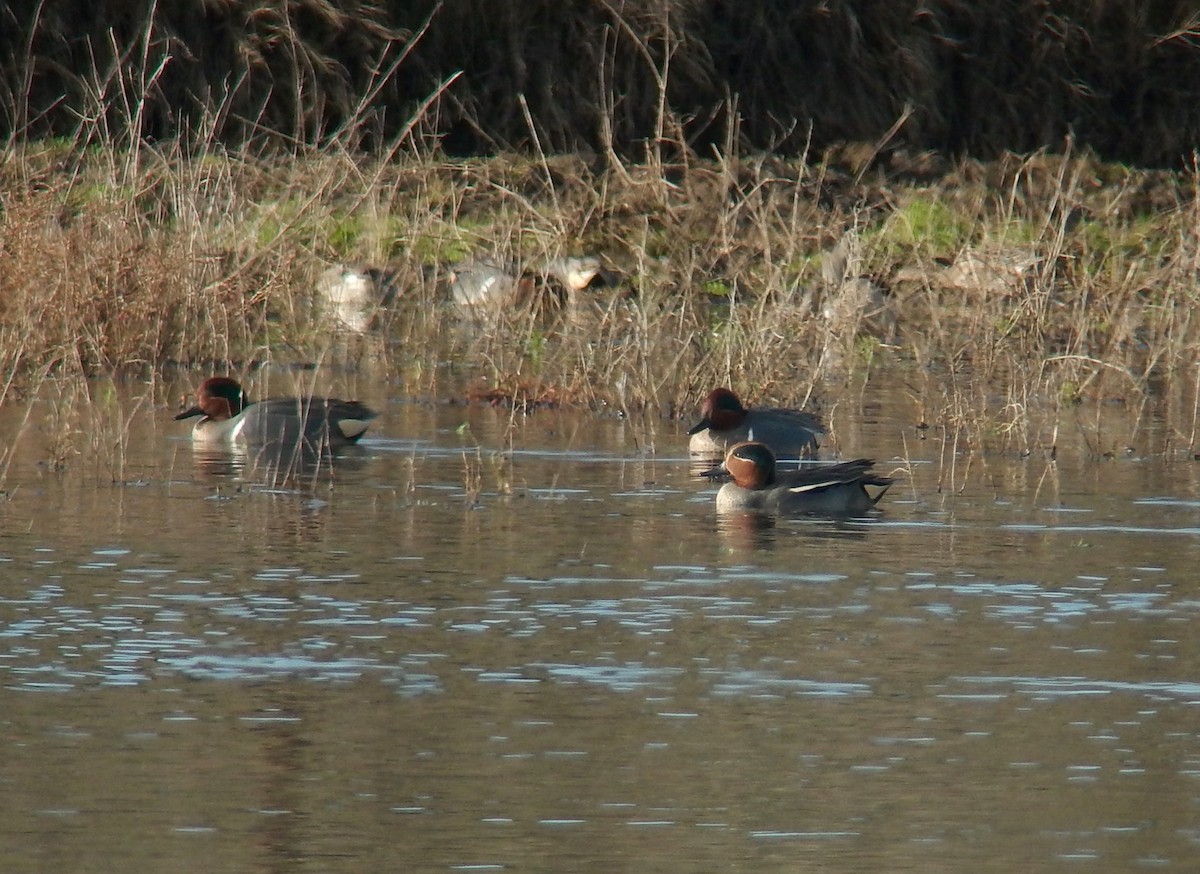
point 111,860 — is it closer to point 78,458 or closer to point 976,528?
point 976,528

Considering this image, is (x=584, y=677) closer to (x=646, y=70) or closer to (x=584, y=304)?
(x=584, y=304)

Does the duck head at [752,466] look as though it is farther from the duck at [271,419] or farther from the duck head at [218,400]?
the duck head at [218,400]

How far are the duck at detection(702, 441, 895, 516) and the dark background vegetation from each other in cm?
1231

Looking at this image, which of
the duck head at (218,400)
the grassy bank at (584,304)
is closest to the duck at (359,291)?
the grassy bank at (584,304)

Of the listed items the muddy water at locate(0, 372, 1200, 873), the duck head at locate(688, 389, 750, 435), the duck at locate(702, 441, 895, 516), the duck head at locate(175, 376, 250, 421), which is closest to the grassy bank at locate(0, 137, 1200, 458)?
the duck head at locate(175, 376, 250, 421)

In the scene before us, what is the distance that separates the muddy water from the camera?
17.5ft

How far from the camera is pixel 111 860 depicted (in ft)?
16.6

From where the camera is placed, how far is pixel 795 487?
416 inches

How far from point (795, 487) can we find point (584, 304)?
6.83m

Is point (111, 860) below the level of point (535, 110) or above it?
below

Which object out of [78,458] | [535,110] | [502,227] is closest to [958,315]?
[502,227]

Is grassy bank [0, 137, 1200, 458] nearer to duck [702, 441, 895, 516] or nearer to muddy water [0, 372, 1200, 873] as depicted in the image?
duck [702, 441, 895, 516]

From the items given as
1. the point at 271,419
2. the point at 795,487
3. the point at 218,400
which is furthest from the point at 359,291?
the point at 795,487

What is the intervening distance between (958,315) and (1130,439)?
3.89 meters
